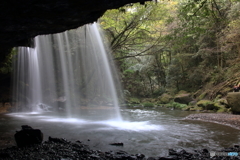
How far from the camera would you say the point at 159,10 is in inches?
553

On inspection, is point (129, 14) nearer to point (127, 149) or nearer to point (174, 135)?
point (174, 135)

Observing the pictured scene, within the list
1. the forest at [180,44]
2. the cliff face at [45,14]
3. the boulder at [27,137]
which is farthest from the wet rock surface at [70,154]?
the forest at [180,44]

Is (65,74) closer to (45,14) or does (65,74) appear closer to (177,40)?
(177,40)

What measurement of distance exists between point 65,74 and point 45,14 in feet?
55.1

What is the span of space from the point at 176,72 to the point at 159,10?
15044 mm

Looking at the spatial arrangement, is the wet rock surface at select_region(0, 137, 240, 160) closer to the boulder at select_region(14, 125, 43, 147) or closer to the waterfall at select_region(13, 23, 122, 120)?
the boulder at select_region(14, 125, 43, 147)

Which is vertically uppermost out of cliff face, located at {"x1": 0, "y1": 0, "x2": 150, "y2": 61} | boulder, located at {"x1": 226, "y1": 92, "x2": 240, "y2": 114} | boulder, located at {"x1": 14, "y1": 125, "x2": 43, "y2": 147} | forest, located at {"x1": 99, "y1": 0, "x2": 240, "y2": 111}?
forest, located at {"x1": 99, "y1": 0, "x2": 240, "y2": 111}

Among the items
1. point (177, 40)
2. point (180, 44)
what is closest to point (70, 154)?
point (177, 40)

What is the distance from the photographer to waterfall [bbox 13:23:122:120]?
54.7 feet

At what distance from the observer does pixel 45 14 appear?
4.54 meters

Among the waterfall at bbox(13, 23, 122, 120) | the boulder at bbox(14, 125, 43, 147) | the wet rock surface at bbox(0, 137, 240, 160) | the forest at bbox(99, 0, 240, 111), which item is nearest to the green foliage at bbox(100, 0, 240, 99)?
the forest at bbox(99, 0, 240, 111)

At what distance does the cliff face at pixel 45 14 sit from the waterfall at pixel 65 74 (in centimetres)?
1090

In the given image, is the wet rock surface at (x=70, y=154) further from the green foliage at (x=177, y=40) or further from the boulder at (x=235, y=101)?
the boulder at (x=235, y=101)

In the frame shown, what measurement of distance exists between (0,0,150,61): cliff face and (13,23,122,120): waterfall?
429 inches
